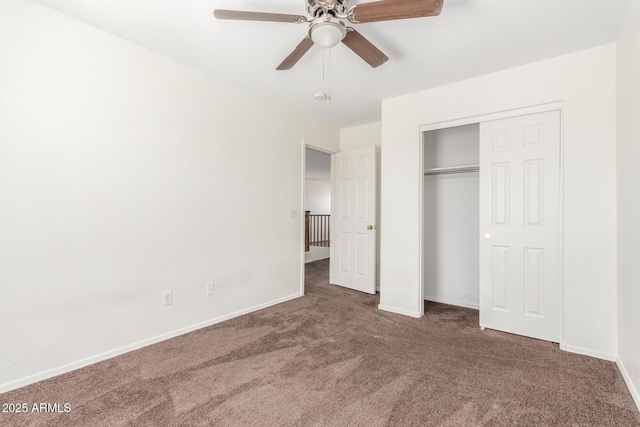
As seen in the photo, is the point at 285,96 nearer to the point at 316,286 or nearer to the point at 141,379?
the point at 316,286

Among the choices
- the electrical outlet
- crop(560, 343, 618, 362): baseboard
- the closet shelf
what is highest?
the closet shelf

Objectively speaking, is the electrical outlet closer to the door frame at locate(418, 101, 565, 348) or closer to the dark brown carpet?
the dark brown carpet

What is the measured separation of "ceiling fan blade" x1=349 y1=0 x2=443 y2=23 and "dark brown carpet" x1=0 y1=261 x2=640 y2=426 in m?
2.18

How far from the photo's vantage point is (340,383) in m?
1.98

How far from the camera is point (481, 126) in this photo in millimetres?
2941

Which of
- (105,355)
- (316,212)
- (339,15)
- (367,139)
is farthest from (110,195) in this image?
(316,212)

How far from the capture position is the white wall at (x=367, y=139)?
4320 millimetres

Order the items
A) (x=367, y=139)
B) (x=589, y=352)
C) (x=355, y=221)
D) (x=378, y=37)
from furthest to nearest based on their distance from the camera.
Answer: (x=367, y=139)
(x=355, y=221)
(x=589, y=352)
(x=378, y=37)

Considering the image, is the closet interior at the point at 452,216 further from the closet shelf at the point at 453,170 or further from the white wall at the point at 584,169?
the white wall at the point at 584,169

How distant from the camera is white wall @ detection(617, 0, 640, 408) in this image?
1.83 m

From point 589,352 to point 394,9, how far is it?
116 inches

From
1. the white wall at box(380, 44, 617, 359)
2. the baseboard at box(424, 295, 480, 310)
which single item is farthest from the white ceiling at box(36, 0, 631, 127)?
the baseboard at box(424, 295, 480, 310)

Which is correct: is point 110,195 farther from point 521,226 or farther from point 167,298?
point 521,226

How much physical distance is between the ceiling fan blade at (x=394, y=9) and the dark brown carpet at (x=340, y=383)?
7.15 feet
